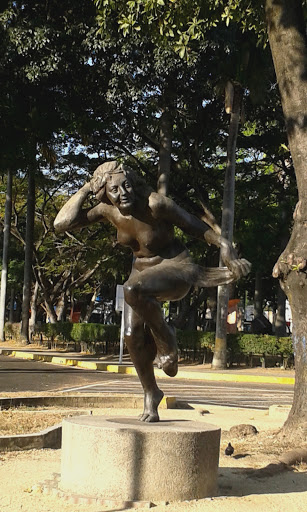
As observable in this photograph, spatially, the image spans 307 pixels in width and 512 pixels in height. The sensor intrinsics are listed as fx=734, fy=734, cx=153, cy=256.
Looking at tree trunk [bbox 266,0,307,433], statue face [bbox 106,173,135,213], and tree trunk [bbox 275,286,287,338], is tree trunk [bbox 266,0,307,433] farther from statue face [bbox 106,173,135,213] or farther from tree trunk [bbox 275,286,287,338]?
tree trunk [bbox 275,286,287,338]

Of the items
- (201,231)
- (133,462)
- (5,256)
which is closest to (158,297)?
(201,231)

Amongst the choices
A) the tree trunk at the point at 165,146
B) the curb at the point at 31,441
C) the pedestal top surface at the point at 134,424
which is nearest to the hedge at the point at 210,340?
the tree trunk at the point at 165,146

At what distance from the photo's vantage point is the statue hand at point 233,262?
5586 millimetres

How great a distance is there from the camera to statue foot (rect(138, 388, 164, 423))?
589 cm

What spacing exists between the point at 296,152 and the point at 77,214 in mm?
3393

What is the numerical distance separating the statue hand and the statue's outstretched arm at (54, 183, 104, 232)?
3.57ft

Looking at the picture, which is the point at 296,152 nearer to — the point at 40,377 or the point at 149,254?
the point at 149,254

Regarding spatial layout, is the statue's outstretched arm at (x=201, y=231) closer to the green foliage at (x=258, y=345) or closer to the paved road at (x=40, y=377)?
the paved road at (x=40, y=377)

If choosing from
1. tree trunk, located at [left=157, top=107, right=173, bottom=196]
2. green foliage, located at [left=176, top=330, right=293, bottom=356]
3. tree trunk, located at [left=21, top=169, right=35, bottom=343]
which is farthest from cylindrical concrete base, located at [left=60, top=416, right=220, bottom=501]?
tree trunk, located at [left=21, top=169, right=35, bottom=343]

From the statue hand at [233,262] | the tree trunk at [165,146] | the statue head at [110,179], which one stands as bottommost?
the statue hand at [233,262]

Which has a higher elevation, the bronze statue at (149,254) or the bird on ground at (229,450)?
the bronze statue at (149,254)

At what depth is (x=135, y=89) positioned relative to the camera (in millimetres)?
20000

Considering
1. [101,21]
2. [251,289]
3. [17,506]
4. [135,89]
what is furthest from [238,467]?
[251,289]

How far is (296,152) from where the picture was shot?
8453 millimetres
